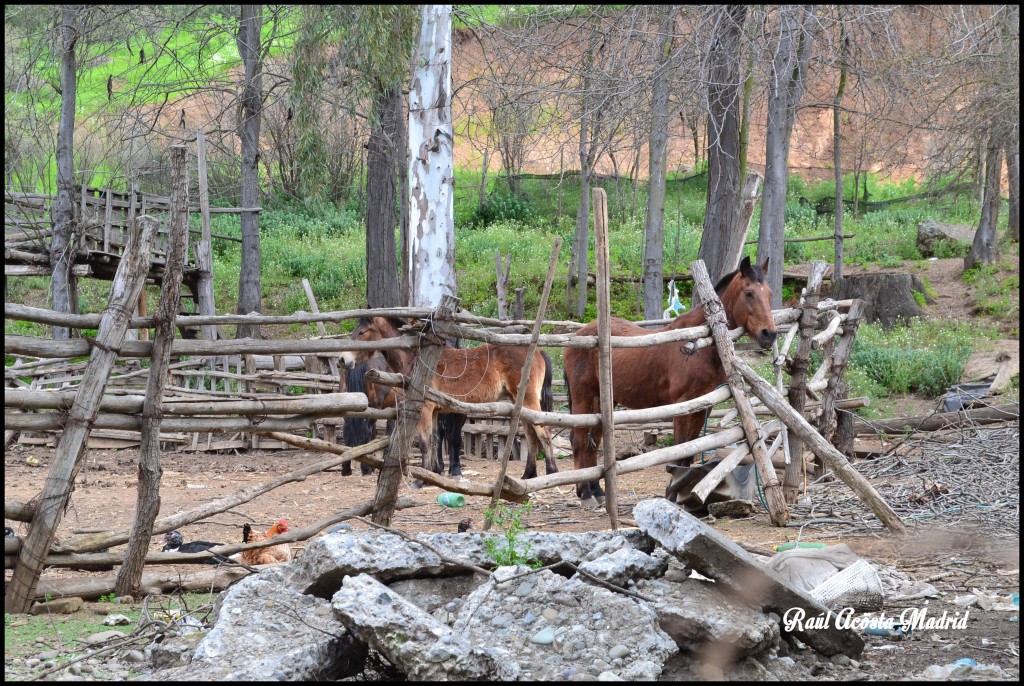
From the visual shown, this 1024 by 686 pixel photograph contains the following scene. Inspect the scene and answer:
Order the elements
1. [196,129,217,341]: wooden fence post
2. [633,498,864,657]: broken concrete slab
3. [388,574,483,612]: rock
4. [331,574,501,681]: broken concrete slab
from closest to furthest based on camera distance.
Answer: [331,574,501,681]: broken concrete slab < [633,498,864,657]: broken concrete slab < [388,574,483,612]: rock < [196,129,217,341]: wooden fence post

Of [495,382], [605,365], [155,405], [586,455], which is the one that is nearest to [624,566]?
[605,365]

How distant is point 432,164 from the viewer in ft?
32.8

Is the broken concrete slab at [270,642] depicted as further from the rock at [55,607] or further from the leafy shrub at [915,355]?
the leafy shrub at [915,355]

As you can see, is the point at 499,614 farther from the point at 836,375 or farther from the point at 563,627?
the point at 836,375

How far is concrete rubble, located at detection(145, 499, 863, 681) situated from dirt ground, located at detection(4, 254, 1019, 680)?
Result: 0.51m

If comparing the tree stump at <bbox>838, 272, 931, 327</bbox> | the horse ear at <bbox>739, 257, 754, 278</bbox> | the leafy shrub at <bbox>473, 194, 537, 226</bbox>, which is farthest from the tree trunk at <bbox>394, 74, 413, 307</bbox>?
the leafy shrub at <bbox>473, 194, 537, 226</bbox>

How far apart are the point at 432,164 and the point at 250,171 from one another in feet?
26.2

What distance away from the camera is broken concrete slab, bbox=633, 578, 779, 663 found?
3.44m

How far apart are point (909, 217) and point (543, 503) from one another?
20.4 meters

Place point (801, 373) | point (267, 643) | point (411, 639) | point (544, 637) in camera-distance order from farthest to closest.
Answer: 1. point (801, 373)
2. point (544, 637)
3. point (267, 643)
4. point (411, 639)

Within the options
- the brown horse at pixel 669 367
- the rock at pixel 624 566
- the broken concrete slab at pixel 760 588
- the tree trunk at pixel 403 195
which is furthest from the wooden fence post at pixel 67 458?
the tree trunk at pixel 403 195

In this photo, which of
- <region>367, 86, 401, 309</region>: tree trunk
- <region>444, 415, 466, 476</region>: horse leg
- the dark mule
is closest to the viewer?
the dark mule

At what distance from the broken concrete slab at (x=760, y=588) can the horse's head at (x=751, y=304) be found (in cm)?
375

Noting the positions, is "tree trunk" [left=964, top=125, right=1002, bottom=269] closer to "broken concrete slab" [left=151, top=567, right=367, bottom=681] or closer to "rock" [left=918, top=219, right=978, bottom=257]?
"rock" [left=918, top=219, right=978, bottom=257]
